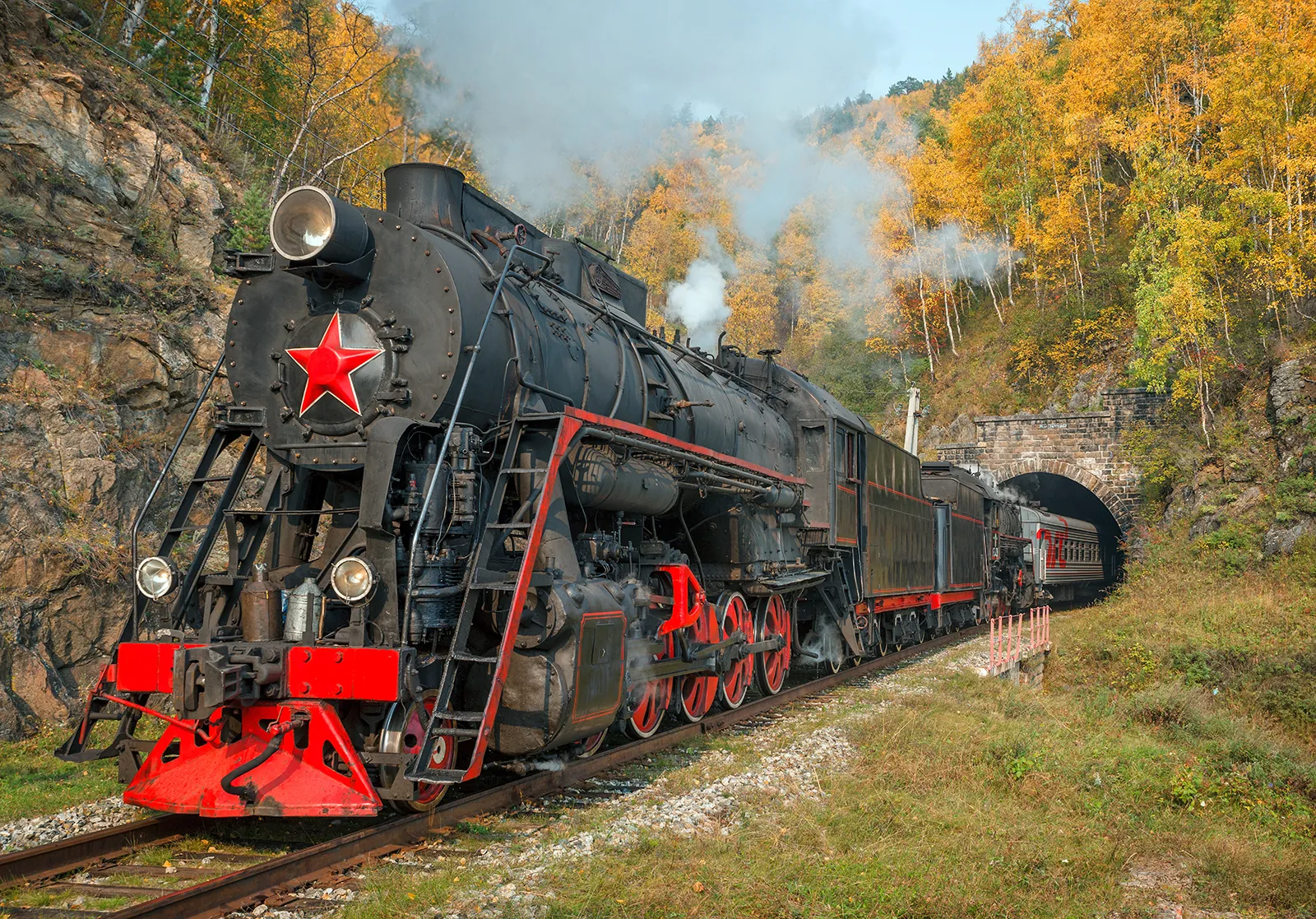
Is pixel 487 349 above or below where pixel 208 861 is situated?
above

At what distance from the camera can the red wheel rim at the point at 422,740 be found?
4.75 m

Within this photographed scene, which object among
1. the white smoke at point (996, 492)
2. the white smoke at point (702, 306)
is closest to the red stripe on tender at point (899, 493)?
the white smoke at point (996, 492)

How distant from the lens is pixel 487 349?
5586 millimetres

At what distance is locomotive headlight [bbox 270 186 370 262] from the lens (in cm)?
529

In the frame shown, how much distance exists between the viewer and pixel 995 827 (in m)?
5.50

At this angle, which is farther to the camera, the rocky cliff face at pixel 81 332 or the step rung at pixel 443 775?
the rocky cliff face at pixel 81 332

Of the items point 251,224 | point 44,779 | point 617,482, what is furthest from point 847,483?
point 251,224

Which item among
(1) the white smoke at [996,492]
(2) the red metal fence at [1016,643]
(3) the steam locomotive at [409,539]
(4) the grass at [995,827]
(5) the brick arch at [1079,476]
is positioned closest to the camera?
(4) the grass at [995,827]

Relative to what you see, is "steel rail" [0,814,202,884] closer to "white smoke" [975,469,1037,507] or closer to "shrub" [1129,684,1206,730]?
"shrub" [1129,684,1206,730]

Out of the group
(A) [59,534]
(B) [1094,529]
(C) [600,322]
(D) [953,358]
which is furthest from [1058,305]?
(A) [59,534]

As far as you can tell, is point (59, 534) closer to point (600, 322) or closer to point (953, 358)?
point (600, 322)

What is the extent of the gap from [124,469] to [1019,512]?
2238 centimetres

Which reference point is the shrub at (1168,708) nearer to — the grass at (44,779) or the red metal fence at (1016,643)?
the red metal fence at (1016,643)

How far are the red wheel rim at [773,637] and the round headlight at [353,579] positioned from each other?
553 centimetres
